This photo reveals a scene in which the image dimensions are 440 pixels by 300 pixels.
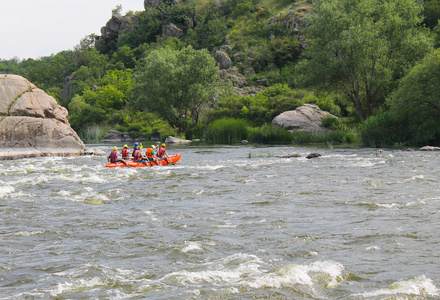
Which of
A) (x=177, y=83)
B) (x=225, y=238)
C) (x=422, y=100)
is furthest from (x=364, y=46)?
(x=225, y=238)

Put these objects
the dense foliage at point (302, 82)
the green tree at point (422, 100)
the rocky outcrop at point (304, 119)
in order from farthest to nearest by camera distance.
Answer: the rocky outcrop at point (304, 119)
the dense foliage at point (302, 82)
the green tree at point (422, 100)

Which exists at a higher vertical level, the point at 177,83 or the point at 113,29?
the point at 113,29

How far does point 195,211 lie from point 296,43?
2390 inches

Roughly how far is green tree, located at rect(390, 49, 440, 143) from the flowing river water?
11228 mm

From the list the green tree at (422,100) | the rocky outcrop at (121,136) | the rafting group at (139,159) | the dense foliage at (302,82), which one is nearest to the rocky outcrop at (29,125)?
the rafting group at (139,159)

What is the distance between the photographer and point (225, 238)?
7812 millimetres

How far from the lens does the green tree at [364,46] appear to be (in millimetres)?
32719

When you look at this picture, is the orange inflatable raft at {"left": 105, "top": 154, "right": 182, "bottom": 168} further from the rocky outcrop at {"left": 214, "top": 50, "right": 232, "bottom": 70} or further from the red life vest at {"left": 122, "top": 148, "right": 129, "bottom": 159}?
the rocky outcrop at {"left": 214, "top": 50, "right": 232, "bottom": 70}

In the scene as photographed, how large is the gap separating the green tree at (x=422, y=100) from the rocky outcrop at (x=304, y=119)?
8799mm

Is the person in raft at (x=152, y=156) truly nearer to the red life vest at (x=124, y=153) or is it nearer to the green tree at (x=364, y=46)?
the red life vest at (x=124, y=153)

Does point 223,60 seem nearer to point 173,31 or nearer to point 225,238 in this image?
point 173,31

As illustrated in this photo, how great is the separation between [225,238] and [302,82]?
29.8m

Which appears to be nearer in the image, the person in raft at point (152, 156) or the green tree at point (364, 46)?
the person in raft at point (152, 156)

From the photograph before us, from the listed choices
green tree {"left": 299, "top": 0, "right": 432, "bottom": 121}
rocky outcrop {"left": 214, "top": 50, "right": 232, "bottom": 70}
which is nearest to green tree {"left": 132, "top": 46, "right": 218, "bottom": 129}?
green tree {"left": 299, "top": 0, "right": 432, "bottom": 121}
